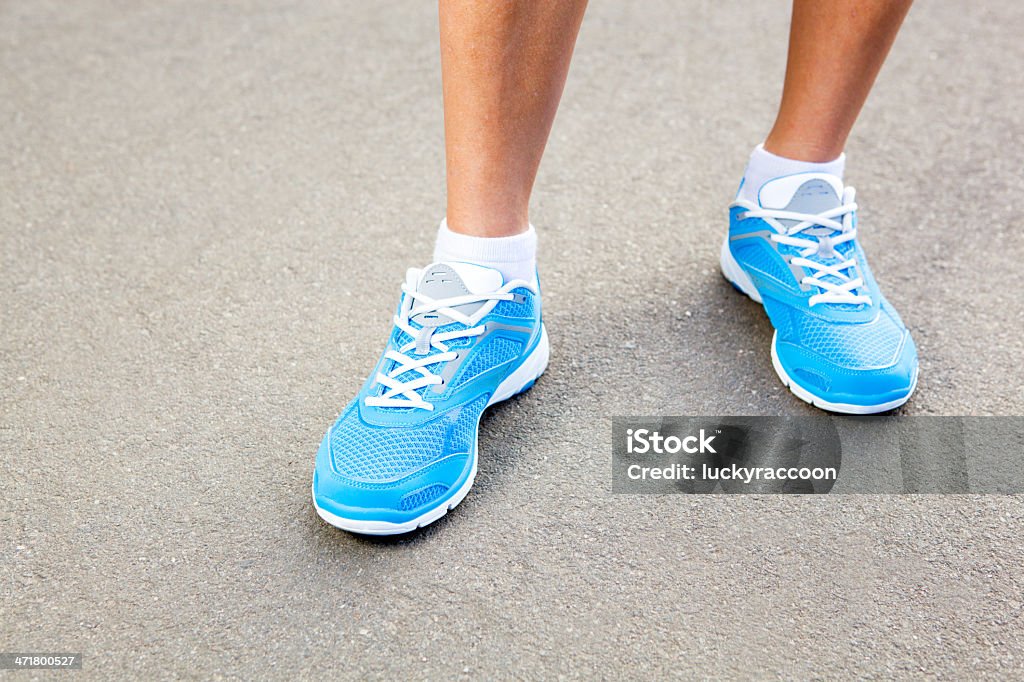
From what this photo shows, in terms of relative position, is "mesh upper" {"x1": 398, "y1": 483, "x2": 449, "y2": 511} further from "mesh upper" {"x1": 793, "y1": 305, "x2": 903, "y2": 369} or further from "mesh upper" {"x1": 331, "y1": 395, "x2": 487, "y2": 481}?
"mesh upper" {"x1": 793, "y1": 305, "x2": 903, "y2": 369}

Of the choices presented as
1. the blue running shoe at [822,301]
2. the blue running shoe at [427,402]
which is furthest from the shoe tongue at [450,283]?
the blue running shoe at [822,301]

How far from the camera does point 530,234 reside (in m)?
0.91

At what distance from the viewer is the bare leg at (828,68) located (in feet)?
3.02

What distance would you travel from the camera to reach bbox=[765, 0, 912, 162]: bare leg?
0.92 m

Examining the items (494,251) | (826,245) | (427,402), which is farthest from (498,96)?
(826,245)

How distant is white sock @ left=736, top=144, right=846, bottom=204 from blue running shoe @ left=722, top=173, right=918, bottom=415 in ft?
0.04

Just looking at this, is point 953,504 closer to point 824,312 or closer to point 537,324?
point 824,312

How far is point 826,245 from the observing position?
0.99m

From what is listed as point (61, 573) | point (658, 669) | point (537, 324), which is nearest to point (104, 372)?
point (61, 573)

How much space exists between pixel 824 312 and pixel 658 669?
17.0 inches

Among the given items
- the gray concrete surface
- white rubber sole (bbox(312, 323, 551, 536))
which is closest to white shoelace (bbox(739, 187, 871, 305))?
the gray concrete surface

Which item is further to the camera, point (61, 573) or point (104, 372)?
point (104, 372)

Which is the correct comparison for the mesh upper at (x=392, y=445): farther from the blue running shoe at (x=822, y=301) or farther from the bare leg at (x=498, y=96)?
the blue running shoe at (x=822, y=301)

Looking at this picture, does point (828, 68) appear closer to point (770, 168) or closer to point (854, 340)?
point (770, 168)
